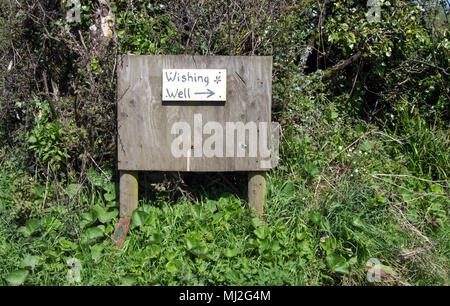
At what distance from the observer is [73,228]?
338 centimetres

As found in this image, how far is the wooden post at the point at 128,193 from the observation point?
11.3ft

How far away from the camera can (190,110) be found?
10.9ft

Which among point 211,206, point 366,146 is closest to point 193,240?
point 211,206

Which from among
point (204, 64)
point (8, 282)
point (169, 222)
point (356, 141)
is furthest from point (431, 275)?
point (8, 282)

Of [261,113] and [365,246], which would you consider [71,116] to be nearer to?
[261,113]

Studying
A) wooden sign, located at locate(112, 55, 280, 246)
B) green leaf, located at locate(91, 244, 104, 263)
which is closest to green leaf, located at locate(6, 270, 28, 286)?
green leaf, located at locate(91, 244, 104, 263)

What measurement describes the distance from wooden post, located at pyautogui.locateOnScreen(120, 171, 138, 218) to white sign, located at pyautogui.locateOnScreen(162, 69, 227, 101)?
71cm

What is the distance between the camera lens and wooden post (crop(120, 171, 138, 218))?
11.3 ft

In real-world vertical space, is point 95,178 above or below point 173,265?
above

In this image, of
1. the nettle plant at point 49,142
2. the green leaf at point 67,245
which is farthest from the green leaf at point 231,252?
the nettle plant at point 49,142

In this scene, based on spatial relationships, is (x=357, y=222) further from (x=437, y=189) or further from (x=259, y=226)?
(x=437, y=189)

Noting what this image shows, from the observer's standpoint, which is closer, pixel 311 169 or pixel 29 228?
pixel 29 228

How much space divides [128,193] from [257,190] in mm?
1081

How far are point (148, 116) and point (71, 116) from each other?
1.06m
